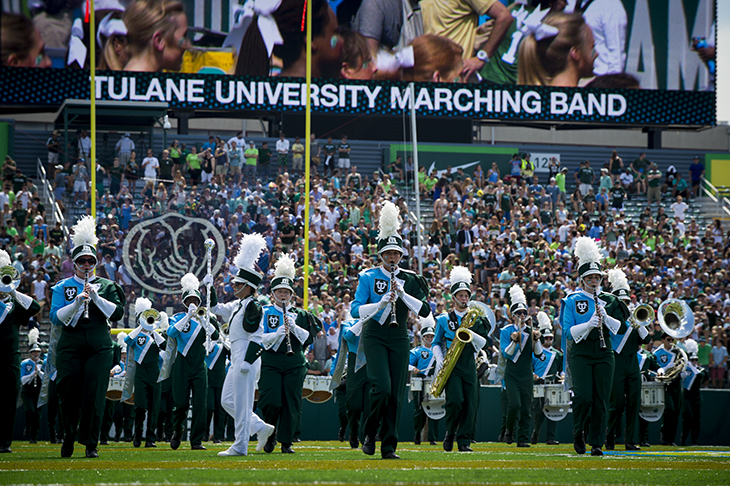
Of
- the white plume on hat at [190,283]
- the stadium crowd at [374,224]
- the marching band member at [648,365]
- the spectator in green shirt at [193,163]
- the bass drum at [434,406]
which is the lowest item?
the bass drum at [434,406]

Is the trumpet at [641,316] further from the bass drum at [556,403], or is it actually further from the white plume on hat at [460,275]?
the bass drum at [556,403]

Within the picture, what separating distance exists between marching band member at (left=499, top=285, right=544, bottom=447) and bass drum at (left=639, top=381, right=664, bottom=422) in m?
1.83

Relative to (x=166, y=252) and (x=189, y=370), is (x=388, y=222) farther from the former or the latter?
(x=166, y=252)

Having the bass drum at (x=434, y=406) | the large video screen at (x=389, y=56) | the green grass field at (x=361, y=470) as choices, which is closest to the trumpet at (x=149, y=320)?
the bass drum at (x=434, y=406)

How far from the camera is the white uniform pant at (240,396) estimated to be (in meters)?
10.7

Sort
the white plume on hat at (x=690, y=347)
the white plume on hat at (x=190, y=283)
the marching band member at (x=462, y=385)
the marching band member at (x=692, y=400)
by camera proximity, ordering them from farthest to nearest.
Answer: the white plume on hat at (x=690, y=347) → the marching band member at (x=692, y=400) → the white plume on hat at (x=190, y=283) → the marching band member at (x=462, y=385)

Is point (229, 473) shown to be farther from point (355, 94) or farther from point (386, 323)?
point (355, 94)

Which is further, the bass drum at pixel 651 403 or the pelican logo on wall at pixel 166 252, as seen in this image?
the pelican logo on wall at pixel 166 252

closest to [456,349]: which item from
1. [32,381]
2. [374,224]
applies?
[32,381]

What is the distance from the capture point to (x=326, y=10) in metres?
36.9

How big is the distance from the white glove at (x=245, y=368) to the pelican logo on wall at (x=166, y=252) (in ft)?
35.4

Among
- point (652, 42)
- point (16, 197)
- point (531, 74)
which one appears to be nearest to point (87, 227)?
point (16, 197)

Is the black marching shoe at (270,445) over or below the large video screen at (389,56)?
below

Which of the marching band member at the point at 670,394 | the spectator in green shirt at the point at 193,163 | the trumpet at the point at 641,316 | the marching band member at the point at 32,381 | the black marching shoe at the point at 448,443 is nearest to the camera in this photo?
the black marching shoe at the point at 448,443
